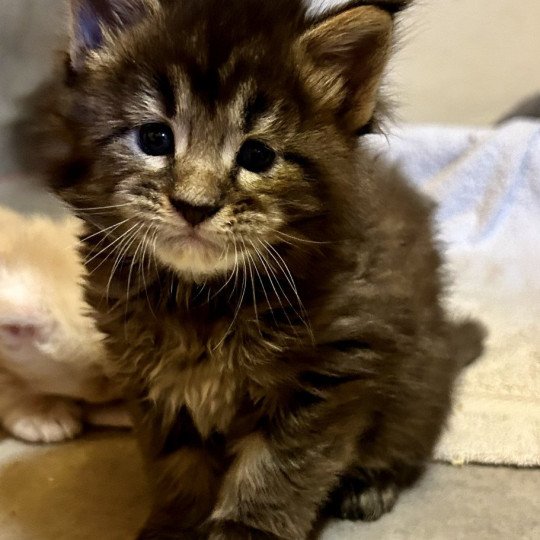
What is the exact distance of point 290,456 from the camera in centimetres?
111

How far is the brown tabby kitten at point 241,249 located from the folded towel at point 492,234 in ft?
1.55

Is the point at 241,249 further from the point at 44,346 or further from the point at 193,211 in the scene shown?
the point at 44,346

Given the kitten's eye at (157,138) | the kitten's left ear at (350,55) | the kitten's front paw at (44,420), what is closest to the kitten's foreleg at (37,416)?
the kitten's front paw at (44,420)

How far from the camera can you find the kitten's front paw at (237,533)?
111 cm

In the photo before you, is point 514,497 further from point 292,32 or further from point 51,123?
point 51,123

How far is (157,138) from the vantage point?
1.03 m

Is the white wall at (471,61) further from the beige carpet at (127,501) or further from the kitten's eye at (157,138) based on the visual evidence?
the kitten's eye at (157,138)

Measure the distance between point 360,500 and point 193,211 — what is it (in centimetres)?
60

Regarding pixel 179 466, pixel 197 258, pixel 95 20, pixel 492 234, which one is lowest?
pixel 492 234

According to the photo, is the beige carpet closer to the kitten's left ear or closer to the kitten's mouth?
the kitten's mouth

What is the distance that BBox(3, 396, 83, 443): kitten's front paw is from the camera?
150cm

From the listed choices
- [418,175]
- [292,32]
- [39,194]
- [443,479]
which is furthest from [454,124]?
[292,32]

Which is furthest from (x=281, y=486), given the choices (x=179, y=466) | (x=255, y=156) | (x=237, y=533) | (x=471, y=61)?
(x=471, y=61)

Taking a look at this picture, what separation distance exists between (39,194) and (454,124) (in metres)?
1.42
